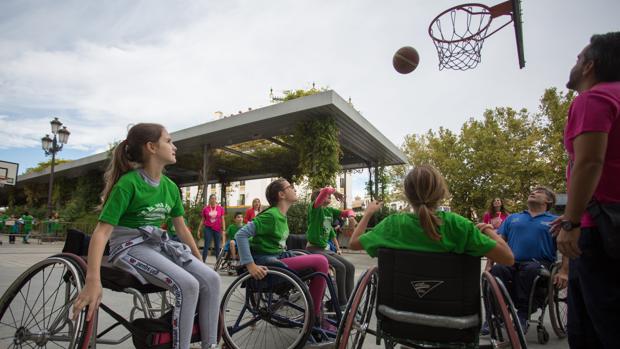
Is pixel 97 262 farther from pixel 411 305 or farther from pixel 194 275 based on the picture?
pixel 411 305

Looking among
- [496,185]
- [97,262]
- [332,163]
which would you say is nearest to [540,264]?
[97,262]

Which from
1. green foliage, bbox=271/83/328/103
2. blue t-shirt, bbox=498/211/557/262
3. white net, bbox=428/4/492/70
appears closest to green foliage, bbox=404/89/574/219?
green foliage, bbox=271/83/328/103

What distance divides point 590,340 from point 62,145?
787 inches

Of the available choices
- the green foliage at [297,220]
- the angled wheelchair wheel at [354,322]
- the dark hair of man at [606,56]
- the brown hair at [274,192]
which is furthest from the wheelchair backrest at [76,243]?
the green foliage at [297,220]

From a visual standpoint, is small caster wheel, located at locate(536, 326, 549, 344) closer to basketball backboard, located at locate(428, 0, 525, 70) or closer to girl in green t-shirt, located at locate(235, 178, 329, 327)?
girl in green t-shirt, located at locate(235, 178, 329, 327)

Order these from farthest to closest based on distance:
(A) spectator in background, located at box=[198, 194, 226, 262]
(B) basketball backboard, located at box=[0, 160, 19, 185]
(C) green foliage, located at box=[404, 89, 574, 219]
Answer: (C) green foliage, located at box=[404, 89, 574, 219], (B) basketball backboard, located at box=[0, 160, 19, 185], (A) spectator in background, located at box=[198, 194, 226, 262]

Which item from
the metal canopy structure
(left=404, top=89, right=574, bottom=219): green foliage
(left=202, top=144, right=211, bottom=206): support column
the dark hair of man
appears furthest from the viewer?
(left=404, top=89, right=574, bottom=219): green foliage

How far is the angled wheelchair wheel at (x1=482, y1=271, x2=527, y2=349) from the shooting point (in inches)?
66.3

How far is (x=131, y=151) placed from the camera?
239 cm

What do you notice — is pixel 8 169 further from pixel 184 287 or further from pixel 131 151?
pixel 184 287

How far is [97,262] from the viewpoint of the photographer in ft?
6.27

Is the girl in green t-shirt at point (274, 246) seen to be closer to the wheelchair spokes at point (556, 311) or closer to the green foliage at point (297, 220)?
the wheelchair spokes at point (556, 311)

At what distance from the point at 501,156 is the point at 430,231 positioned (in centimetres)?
3019

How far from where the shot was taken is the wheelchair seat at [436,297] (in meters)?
1.70
